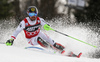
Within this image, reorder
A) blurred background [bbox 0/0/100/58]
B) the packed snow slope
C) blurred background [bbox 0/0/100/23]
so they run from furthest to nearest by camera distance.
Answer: blurred background [bbox 0/0/100/23] < blurred background [bbox 0/0/100/58] < the packed snow slope

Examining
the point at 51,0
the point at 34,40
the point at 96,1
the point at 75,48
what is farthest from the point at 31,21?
the point at 51,0

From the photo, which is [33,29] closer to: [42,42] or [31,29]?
[31,29]

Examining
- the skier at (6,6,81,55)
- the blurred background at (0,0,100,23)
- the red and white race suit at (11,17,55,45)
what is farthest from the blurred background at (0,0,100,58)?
the red and white race suit at (11,17,55,45)

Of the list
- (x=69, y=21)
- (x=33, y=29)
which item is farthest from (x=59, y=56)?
(x=69, y=21)

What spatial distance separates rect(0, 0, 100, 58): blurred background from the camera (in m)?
7.97

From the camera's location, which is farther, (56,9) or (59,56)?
(56,9)

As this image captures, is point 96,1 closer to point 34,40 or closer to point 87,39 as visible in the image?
point 87,39

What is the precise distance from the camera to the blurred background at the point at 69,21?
7969 millimetres

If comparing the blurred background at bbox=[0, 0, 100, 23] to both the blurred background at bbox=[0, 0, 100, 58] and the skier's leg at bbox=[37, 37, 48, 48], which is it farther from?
the skier's leg at bbox=[37, 37, 48, 48]

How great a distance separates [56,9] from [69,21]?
48.0ft

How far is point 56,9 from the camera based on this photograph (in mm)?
29172

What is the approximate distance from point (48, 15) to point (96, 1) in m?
10.6

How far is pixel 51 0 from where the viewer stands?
87.8 feet

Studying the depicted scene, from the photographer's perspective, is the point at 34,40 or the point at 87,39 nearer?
the point at 34,40
